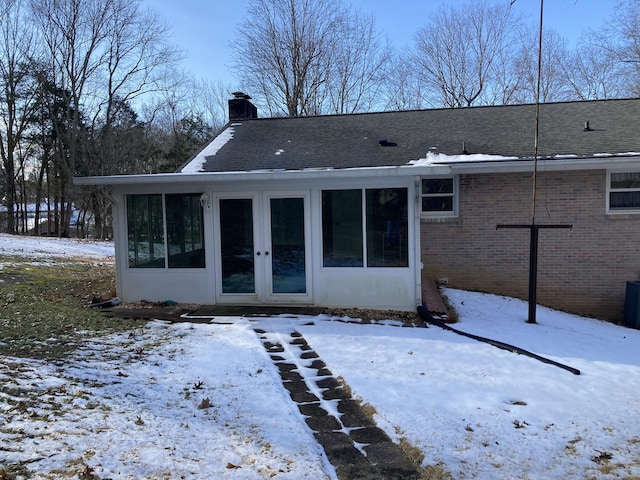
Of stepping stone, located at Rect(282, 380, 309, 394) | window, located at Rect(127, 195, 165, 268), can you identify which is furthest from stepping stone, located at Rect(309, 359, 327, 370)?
window, located at Rect(127, 195, 165, 268)

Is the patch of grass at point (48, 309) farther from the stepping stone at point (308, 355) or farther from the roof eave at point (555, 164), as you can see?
the roof eave at point (555, 164)

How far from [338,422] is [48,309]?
5.82 meters

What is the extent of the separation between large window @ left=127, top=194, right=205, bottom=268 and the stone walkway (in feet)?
10.4

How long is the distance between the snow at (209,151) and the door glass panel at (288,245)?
206 cm

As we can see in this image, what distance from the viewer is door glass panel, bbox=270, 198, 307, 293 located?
8.05 metres

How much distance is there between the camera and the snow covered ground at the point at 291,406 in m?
3.06

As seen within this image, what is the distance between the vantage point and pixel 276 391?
175 inches

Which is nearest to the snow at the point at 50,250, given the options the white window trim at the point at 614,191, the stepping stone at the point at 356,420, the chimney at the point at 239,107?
the chimney at the point at 239,107

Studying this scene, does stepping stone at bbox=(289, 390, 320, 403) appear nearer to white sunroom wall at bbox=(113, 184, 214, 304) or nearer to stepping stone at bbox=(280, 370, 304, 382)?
stepping stone at bbox=(280, 370, 304, 382)

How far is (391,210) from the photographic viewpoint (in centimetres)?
774

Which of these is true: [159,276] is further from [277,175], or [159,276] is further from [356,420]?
[356,420]

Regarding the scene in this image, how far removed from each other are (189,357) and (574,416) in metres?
3.88

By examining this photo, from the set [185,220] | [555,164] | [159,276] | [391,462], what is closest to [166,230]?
[185,220]

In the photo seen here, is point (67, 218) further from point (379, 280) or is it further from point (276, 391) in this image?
point (276, 391)
